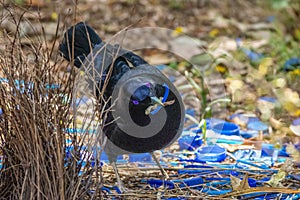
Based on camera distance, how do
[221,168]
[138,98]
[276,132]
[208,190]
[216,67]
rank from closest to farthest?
[138,98] < [208,190] < [221,168] < [276,132] < [216,67]

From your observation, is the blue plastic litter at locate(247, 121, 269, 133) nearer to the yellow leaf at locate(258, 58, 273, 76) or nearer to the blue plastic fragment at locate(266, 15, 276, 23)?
the yellow leaf at locate(258, 58, 273, 76)

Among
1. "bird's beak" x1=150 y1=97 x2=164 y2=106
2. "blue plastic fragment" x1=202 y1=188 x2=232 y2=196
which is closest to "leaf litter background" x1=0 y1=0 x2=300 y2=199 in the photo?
"blue plastic fragment" x1=202 y1=188 x2=232 y2=196

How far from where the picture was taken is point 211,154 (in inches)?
134

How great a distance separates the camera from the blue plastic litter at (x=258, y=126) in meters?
3.84

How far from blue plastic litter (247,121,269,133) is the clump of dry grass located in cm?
158

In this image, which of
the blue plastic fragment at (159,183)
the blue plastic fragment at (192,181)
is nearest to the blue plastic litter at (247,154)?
the blue plastic fragment at (192,181)

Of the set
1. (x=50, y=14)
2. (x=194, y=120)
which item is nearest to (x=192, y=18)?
(x=50, y=14)

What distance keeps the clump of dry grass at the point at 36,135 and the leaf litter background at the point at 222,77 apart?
0.10 metres

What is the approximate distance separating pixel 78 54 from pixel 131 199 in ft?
2.52

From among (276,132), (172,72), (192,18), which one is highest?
(192,18)

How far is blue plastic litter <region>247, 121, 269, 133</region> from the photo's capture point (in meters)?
3.84

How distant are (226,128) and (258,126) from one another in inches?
8.7

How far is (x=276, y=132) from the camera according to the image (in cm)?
381

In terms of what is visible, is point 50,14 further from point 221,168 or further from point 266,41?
point 221,168
